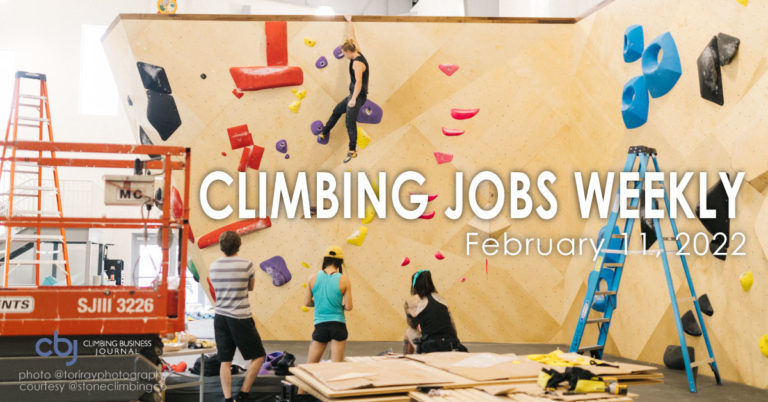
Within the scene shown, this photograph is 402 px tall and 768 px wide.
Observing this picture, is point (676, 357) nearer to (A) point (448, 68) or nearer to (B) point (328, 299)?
(B) point (328, 299)

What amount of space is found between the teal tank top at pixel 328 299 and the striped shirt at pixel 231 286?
1.71 ft

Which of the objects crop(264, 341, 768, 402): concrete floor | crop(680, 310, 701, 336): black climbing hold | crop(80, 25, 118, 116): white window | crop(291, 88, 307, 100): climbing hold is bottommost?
crop(264, 341, 768, 402): concrete floor

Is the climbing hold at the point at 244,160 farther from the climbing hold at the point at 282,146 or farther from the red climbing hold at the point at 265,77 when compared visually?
the red climbing hold at the point at 265,77

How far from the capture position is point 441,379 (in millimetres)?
3438

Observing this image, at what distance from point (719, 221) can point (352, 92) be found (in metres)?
4.13

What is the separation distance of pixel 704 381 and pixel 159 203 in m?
4.77

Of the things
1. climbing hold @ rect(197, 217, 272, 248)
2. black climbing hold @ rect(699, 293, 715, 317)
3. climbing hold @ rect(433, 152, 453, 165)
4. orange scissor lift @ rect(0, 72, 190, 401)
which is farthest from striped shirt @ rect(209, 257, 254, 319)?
black climbing hold @ rect(699, 293, 715, 317)

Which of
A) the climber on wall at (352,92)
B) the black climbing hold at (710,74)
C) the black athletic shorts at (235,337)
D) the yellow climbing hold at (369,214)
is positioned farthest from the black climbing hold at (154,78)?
the black climbing hold at (710,74)

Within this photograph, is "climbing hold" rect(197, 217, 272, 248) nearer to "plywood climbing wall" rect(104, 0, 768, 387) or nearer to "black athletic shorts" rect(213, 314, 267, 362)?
"plywood climbing wall" rect(104, 0, 768, 387)

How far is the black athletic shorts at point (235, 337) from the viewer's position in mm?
4914

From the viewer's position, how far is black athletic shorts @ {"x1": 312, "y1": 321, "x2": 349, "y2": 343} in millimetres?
5062

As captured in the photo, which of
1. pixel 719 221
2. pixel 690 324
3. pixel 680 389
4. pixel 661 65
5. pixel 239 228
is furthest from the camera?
pixel 239 228

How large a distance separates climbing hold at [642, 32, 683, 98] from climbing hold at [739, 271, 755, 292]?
194 cm

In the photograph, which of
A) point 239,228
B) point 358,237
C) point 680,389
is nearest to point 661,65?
point 680,389
